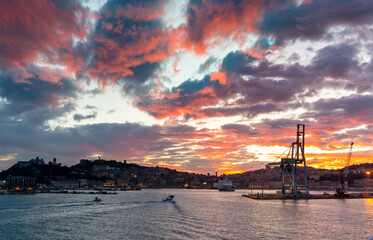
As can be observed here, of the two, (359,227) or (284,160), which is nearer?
(359,227)

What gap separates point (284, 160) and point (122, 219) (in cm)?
9321

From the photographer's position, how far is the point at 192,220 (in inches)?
2343

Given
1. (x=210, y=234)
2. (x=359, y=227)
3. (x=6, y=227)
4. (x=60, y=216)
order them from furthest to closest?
A: (x=60, y=216) → (x=359, y=227) → (x=6, y=227) → (x=210, y=234)

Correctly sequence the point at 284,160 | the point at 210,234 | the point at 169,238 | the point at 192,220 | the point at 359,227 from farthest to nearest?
1. the point at 284,160
2. the point at 192,220
3. the point at 359,227
4. the point at 210,234
5. the point at 169,238

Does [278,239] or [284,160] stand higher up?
[284,160]

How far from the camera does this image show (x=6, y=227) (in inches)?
1984

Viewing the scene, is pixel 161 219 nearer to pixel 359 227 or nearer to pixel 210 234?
pixel 210 234

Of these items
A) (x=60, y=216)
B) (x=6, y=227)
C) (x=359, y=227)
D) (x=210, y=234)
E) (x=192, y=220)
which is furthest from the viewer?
(x=60, y=216)

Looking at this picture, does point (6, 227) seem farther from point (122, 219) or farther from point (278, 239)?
point (278, 239)

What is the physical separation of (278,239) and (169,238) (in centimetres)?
1491

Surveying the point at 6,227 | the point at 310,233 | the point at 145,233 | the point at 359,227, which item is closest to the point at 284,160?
the point at 359,227

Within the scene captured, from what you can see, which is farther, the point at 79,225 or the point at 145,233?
the point at 79,225

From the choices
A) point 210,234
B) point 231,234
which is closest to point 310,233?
point 231,234

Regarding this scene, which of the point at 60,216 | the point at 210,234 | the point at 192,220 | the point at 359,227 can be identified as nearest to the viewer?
the point at 210,234
